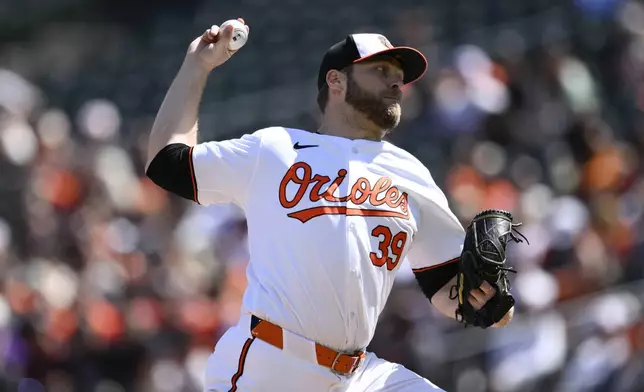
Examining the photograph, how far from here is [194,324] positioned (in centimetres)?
1011

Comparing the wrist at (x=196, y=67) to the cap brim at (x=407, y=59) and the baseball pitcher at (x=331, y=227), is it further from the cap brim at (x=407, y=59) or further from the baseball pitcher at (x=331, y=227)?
the cap brim at (x=407, y=59)

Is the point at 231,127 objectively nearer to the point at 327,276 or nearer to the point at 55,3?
the point at 55,3

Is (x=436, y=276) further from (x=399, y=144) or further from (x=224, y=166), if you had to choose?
(x=399, y=144)

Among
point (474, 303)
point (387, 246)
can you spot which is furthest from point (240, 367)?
point (474, 303)

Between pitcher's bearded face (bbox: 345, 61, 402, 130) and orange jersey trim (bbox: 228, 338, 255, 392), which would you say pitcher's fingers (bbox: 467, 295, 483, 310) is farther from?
orange jersey trim (bbox: 228, 338, 255, 392)

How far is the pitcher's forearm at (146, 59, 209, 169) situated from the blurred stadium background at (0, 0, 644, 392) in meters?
5.00

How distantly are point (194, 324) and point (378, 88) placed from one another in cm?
570

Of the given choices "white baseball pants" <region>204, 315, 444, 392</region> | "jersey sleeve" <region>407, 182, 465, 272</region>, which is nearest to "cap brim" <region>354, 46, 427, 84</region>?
"jersey sleeve" <region>407, 182, 465, 272</region>

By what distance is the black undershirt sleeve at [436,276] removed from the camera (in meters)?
4.82

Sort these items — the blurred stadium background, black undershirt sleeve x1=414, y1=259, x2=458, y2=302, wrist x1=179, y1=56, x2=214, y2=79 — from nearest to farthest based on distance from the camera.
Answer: wrist x1=179, y1=56, x2=214, y2=79, black undershirt sleeve x1=414, y1=259, x2=458, y2=302, the blurred stadium background

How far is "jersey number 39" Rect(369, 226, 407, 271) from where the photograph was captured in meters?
4.50

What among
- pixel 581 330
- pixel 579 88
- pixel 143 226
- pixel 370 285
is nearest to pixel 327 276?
pixel 370 285

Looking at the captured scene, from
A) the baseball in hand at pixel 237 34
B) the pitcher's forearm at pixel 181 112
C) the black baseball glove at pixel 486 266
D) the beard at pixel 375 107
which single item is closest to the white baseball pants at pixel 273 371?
the black baseball glove at pixel 486 266

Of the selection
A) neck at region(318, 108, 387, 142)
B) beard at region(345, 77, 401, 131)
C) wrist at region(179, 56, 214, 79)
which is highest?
wrist at region(179, 56, 214, 79)
